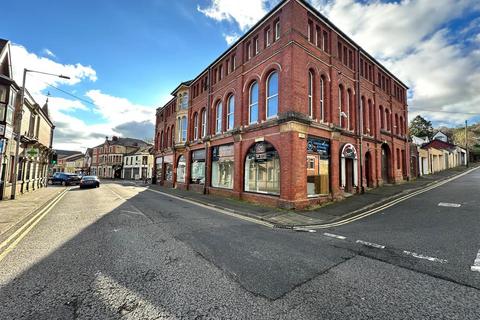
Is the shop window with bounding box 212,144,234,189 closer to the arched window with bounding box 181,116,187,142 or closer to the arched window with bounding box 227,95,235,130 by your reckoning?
the arched window with bounding box 227,95,235,130

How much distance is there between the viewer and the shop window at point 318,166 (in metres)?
12.9

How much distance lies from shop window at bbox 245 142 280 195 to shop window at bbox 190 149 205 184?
692 centimetres

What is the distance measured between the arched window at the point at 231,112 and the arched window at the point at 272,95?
411cm

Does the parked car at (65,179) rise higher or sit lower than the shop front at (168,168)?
lower

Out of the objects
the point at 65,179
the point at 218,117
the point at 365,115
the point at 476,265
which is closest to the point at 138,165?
the point at 65,179

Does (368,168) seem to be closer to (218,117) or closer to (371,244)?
(218,117)

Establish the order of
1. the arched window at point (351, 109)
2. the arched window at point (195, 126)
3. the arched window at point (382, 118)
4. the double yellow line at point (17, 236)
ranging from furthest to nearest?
the arched window at point (195, 126) → the arched window at point (382, 118) → the arched window at point (351, 109) → the double yellow line at point (17, 236)

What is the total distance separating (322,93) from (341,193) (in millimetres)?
6910

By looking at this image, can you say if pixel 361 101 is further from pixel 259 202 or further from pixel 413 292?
pixel 413 292

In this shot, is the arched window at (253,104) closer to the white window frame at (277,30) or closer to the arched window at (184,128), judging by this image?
the white window frame at (277,30)

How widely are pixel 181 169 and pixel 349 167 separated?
704 inches

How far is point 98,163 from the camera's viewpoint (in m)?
65.5

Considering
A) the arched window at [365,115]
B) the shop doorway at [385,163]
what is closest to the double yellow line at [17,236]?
the arched window at [365,115]

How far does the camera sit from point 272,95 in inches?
553
